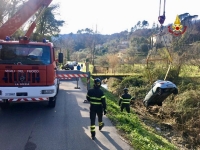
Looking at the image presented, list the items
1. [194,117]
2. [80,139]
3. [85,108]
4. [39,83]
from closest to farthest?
1. [80,139]
2. [39,83]
3. [85,108]
4. [194,117]

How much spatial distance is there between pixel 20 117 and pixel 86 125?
2564 mm

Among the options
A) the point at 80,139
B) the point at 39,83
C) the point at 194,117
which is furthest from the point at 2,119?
the point at 194,117

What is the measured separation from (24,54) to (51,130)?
3.02 m

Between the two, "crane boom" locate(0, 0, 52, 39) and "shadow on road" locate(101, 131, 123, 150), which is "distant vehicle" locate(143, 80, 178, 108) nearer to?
"shadow on road" locate(101, 131, 123, 150)

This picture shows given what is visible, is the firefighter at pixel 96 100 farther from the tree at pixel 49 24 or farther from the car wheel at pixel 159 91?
the tree at pixel 49 24

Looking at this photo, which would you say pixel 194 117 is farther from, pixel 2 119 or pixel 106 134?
pixel 2 119

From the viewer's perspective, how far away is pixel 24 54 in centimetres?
809

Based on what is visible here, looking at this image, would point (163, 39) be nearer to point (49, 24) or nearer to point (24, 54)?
point (24, 54)

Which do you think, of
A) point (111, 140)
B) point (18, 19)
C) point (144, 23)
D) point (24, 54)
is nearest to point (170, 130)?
point (111, 140)

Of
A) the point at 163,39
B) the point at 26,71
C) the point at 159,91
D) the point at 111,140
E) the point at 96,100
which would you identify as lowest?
the point at 111,140

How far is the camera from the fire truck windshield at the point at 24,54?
7961mm

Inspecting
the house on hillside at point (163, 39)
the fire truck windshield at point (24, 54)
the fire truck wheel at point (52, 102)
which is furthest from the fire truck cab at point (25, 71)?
the house on hillside at point (163, 39)

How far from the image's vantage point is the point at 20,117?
8.17m

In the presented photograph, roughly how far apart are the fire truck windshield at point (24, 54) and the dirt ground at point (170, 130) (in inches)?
226
